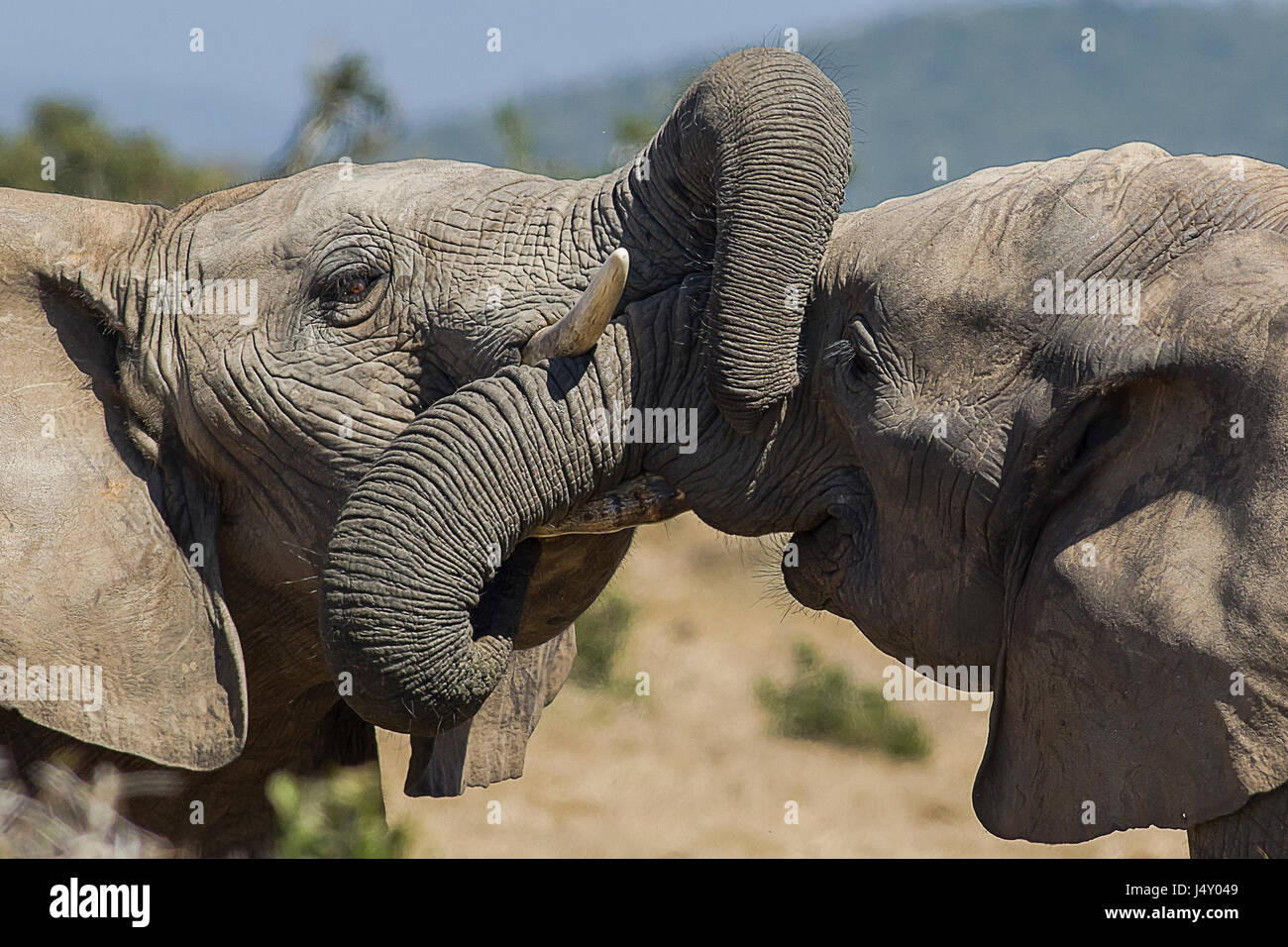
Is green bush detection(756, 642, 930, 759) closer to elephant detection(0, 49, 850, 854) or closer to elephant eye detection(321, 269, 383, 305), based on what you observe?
elephant detection(0, 49, 850, 854)

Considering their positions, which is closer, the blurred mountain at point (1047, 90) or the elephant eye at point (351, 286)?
the elephant eye at point (351, 286)

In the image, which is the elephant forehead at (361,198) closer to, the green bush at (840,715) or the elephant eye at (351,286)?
the elephant eye at (351,286)

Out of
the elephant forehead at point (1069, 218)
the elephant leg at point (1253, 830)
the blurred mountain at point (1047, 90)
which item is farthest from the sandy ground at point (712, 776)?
the blurred mountain at point (1047, 90)

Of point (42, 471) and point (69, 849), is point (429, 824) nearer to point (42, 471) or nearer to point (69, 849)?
point (42, 471)

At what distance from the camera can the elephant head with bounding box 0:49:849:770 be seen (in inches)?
138

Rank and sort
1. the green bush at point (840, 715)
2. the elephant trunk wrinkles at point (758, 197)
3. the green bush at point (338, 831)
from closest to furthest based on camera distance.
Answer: the green bush at point (338, 831), the elephant trunk wrinkles at point (758, 197), the green bush at point (840, 715)

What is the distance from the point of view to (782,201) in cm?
321

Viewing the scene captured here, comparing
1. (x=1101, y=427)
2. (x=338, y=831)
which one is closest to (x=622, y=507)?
(x=1101, y=427)

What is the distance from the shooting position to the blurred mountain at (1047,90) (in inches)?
4063

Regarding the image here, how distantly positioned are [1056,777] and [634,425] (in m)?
1.16

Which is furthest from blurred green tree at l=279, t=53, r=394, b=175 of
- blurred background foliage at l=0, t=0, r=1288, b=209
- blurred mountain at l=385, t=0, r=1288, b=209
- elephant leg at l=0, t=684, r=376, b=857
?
blurred mountain at l=385, t=0, r=1288, b=209

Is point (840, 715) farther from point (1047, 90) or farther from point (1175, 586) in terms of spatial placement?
point (1047, 90)

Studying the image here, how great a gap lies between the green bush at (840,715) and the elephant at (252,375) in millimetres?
5876

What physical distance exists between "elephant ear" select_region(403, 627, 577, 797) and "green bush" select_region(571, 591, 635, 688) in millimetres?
5438
